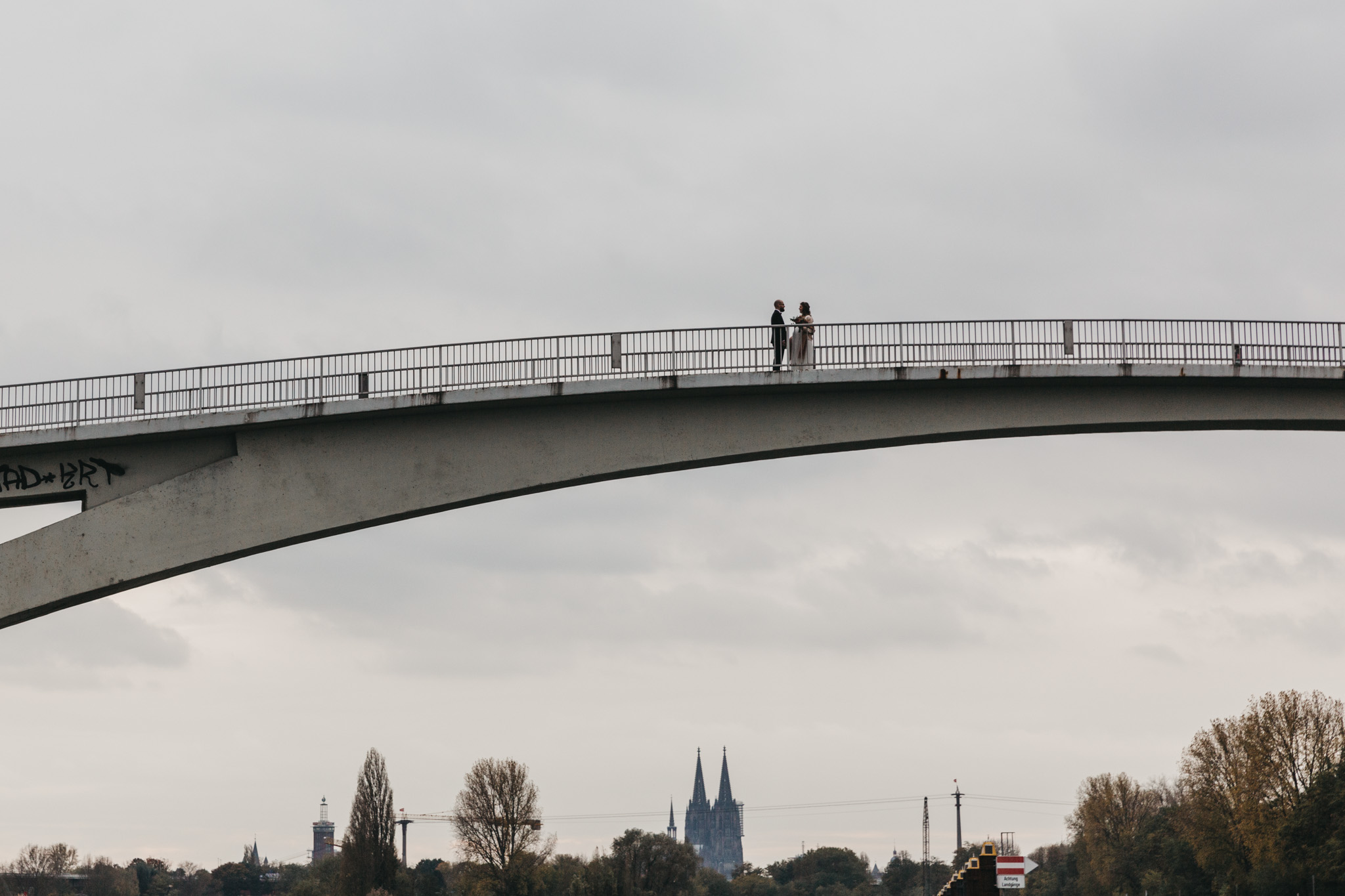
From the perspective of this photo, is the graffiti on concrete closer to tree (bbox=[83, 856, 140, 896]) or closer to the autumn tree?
the autumn tree

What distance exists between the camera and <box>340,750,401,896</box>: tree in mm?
77062

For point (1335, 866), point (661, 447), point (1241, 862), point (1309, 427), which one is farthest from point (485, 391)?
point (1241, 862)

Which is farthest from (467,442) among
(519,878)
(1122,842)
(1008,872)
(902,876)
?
(902,876)

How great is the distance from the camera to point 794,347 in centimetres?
2283

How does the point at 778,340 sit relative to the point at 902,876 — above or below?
above

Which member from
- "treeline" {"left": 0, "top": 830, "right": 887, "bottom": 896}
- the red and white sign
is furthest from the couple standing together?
"treeline" {"left": 0, "top": 830, "right": 887, "bottom": 896}

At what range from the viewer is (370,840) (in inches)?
3068

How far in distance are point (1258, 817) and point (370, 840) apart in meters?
43.1

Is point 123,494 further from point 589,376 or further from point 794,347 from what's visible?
point 794,347

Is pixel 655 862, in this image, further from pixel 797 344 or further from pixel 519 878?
pixel 797 344

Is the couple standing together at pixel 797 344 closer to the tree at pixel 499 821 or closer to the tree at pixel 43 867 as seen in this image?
the tree at pixel 499 821

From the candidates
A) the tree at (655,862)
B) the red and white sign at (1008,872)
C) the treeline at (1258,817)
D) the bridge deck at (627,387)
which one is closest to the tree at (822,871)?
the tree at (655,862)

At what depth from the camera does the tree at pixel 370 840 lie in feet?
253

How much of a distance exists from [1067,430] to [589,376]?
7538 mm
